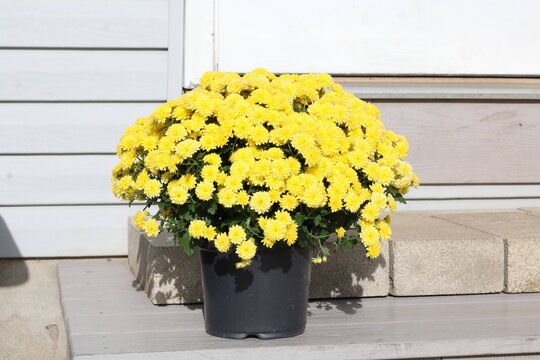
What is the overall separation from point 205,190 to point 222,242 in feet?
0.47

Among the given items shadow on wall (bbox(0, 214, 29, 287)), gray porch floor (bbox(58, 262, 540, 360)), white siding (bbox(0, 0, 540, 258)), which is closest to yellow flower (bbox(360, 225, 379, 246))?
gray porch floor (bbox(58, 262, 540, 360))

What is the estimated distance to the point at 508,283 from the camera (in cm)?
326

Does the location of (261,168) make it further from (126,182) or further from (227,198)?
(126,182)

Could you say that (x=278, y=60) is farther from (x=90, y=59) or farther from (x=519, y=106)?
(x=519, y=106)

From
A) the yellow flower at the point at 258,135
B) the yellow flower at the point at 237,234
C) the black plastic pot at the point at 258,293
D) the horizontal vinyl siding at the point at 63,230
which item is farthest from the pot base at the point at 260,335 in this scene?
the horizontal vinyl siding at the point at 63,230

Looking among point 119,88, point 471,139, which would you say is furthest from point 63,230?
point 471,139

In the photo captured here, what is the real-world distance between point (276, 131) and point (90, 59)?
55.6 inches

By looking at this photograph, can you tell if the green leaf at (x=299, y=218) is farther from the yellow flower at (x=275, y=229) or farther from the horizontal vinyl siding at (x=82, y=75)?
the horizontal vinyl siding at (x=82, y=75)

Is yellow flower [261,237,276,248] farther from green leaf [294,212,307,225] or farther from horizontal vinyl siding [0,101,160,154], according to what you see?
horizontal vinyl siding [0,101,160,154]

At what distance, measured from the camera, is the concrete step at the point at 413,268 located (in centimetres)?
307

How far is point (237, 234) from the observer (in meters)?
2.41

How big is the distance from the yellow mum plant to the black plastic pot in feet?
0.18

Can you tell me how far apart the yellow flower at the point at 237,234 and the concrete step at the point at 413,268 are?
2.18 feet

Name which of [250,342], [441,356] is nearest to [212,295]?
[250,342]
